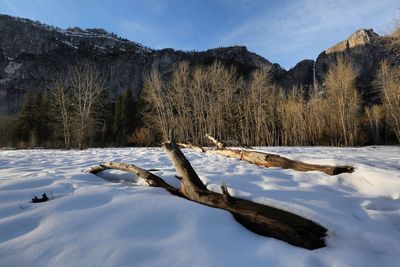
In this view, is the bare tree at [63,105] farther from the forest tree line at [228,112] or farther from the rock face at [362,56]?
the rock face at [362,56]

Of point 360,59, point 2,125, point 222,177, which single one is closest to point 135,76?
point 2,125

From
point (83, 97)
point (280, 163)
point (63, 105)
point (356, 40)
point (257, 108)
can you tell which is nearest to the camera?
point (280, 163)

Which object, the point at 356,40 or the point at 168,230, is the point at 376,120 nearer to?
the point at 356,40

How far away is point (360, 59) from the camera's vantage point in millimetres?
72938

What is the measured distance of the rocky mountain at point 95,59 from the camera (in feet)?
271

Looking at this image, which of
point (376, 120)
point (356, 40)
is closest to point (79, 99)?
point (376, 120)

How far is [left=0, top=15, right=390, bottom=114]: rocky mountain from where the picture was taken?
82688 mm

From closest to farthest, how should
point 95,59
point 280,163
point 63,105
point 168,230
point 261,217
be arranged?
point 168,230 → point 261,217 → point 280,163 → point 63,105 → point 95,59

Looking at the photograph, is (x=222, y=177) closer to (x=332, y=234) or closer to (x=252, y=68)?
(x=332, y=234)

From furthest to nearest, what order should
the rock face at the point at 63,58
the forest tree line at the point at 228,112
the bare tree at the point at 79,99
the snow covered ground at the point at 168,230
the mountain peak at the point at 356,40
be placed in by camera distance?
the rock face at the point at 63,58, the mountain peak at the point at 356,40, the forest tree line at the point at 228,112, the bare tree at the point at 79,99, the snow covered ground at the point at 168,230

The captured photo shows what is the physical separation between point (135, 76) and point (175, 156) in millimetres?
85504

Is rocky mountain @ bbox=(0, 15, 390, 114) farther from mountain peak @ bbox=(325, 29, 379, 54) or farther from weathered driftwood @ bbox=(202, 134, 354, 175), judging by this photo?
weathered driftwood @ bbox=(202, 134, 354, 175)

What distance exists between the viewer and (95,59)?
9194 cm

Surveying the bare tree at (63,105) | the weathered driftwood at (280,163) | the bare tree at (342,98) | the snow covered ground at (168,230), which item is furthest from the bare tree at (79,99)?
the bare tree at (342,98)
